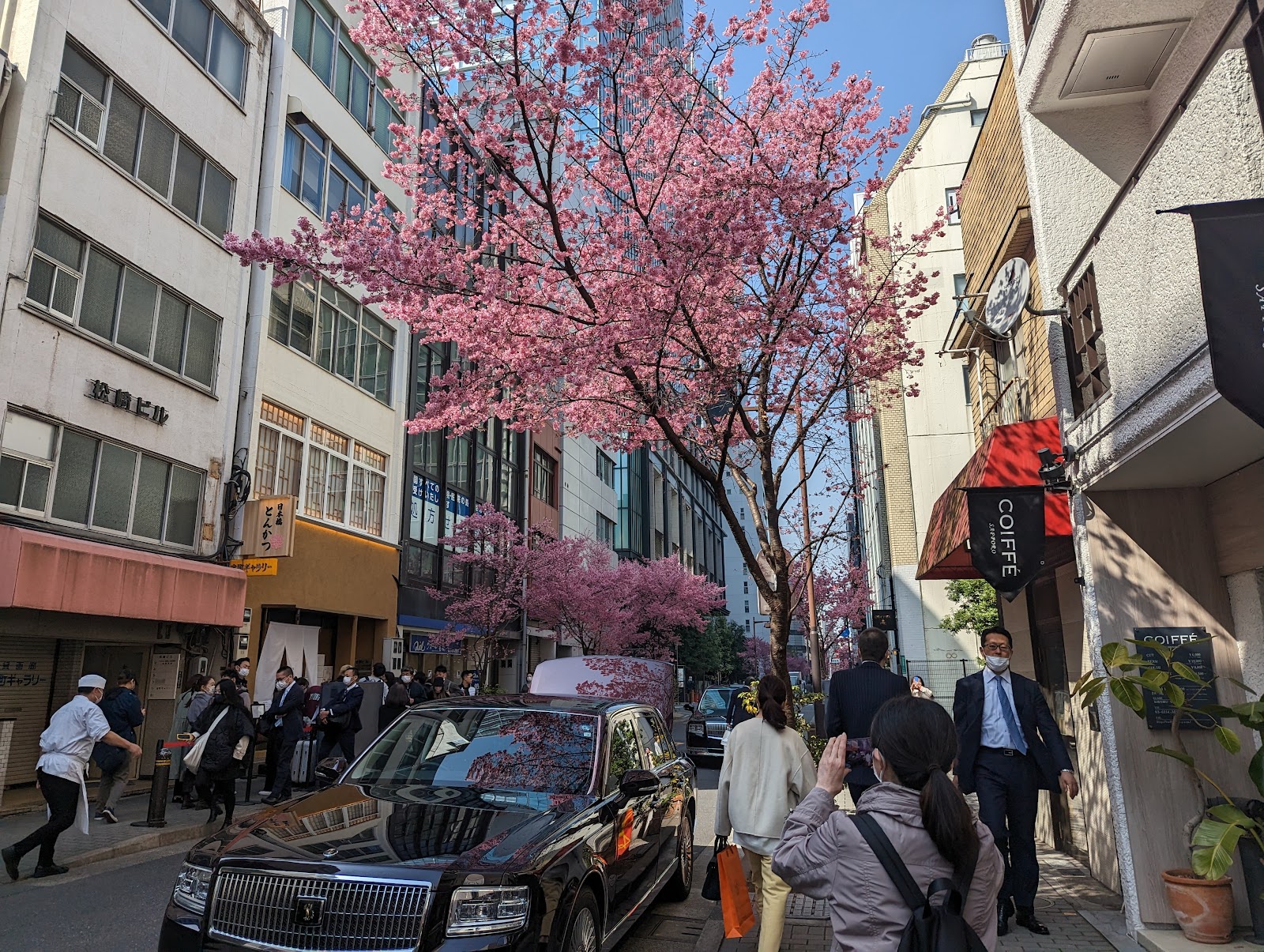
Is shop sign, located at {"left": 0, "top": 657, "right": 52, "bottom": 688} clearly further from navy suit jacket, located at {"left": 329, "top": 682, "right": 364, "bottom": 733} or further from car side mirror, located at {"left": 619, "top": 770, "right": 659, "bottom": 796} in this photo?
car side mirror, located at {"left": 619, "top": 770, "right": 659, "bottom": 796}

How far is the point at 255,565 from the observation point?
17375mm

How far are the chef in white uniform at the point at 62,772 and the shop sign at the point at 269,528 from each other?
916cm

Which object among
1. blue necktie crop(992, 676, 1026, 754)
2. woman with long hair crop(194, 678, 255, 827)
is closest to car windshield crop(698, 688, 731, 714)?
woman with long hair crop(194, 678, 255, 827)

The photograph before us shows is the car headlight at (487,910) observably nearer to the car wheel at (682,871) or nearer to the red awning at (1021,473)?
the car wheel at (682,871)

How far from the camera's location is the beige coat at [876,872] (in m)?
2.41

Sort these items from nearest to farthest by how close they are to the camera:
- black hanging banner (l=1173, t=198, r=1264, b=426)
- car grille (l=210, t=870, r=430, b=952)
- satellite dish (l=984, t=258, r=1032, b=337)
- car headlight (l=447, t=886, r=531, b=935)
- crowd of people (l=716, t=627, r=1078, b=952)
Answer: crowd of people (l=716, t=627, r=1078, b=952) → black hanging banner (l=1173, t=198, r=1264, b=426) → car grille (l=210, t=870, r=430, b=952) → car headlight (l=447, t=886, r=531, b=935) → satellite dish (l=984, t=258, r=1032, b=337)

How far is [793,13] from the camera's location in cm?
1016

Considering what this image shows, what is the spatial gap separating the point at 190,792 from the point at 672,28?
11.9 meters

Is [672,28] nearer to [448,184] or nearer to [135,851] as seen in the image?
[448,184]

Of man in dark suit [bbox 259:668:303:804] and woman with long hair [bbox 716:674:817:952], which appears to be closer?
woman with long hair [bbox 716:674:817:952]

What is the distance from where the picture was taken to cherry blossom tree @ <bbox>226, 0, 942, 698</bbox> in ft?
29.9

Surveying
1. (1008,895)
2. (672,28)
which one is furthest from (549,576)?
(1008,895)

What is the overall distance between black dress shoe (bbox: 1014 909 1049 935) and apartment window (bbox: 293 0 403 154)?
2012cm

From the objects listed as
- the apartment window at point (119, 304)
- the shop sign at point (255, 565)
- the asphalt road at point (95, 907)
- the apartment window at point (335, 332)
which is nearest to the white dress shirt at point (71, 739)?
the asphalt road at point (95, 907)
